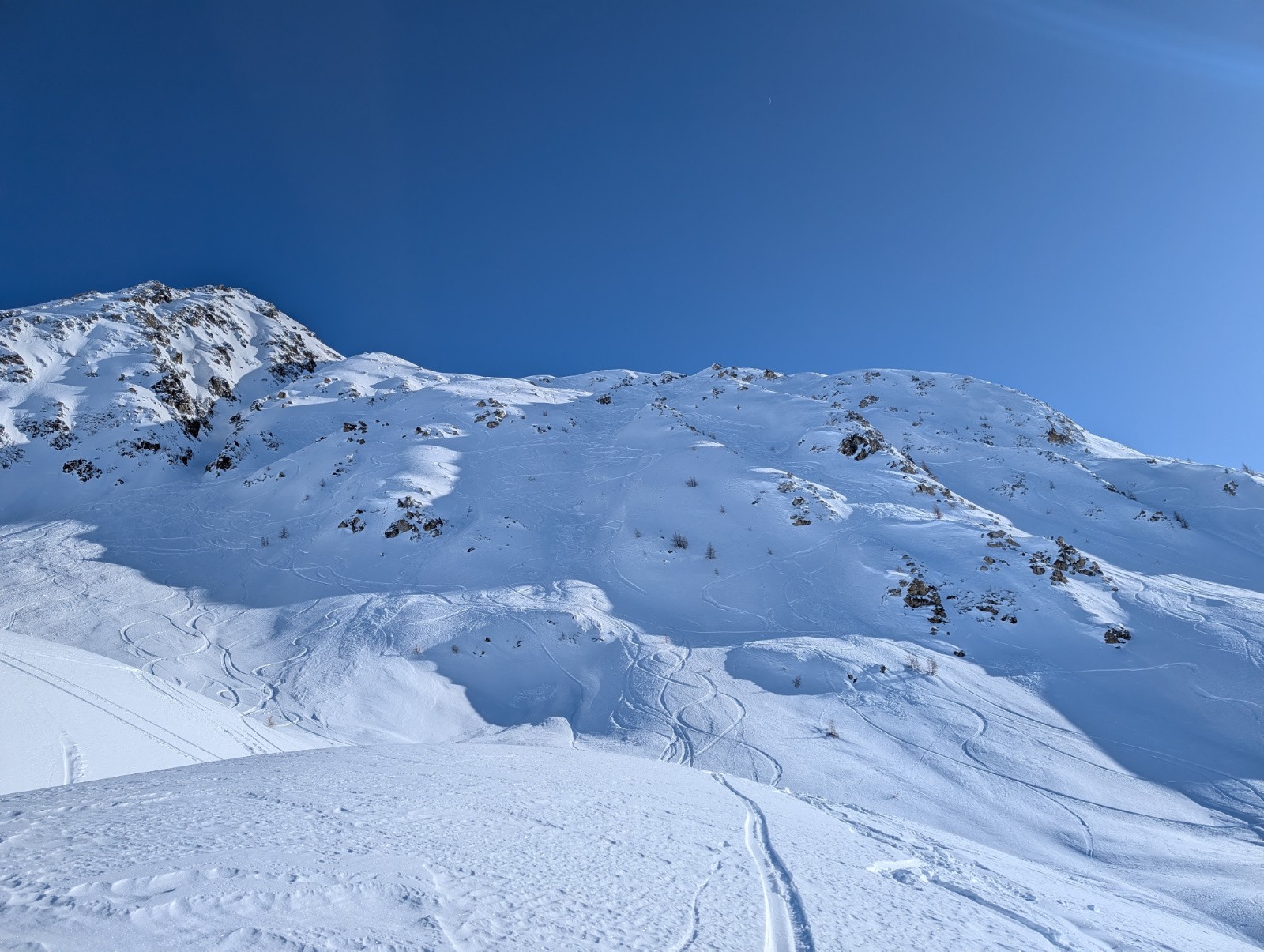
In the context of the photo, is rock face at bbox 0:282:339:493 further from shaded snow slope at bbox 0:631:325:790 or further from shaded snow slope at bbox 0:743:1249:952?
shaded snow slope at bbox 0:743:1249:952

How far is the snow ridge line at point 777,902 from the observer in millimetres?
A: 2215

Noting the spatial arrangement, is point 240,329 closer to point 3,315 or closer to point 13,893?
point 3,315

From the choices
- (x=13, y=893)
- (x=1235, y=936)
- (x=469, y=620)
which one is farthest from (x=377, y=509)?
(x=1235, y=936)

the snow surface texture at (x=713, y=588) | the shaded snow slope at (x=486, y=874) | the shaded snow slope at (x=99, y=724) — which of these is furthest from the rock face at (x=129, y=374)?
the shaded snow slope at (x=486, y=874)

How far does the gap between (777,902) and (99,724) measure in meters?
6.21

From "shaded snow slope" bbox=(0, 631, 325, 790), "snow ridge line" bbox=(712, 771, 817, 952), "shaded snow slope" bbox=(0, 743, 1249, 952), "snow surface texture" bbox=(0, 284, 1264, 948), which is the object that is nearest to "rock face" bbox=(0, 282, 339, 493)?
"snow surface texture" bbox=(0, 284, 1264, 948)

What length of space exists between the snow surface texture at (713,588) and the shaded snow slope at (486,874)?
11.9 inches

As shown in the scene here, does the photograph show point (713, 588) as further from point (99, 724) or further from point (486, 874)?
point (486, 874)

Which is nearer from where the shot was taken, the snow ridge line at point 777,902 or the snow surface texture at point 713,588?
the snow ridge line at point 777,902

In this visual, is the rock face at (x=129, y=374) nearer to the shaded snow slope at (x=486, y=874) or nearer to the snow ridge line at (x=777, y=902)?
the shaded snow slope at (x=486, y=874)

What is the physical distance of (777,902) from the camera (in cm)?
253

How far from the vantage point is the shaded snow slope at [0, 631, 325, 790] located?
14.2 feet

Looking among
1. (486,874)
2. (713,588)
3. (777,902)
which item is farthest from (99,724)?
(713,588)

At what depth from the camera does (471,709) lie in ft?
28.5
